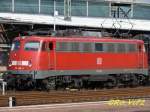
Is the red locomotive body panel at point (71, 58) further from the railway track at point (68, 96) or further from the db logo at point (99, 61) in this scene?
the railway track at point (68, 96)

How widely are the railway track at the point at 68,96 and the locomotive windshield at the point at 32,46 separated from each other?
5.35 m

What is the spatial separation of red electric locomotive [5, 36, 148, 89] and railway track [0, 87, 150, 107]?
500 cm

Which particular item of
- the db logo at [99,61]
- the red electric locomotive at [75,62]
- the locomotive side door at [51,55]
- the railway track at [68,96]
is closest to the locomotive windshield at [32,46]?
the red electric locomotive at [75,62]

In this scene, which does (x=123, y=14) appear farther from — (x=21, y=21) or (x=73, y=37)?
(x=73, y=37)

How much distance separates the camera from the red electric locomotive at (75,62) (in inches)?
1291

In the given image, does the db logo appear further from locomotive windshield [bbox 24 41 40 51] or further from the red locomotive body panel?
locomotive windshield [bbox 24 41 40 51]

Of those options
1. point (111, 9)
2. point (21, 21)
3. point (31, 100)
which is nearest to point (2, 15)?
point (21, 21)

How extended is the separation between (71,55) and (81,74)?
51.5 inches

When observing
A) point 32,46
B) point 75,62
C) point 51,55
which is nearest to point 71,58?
point 75,62

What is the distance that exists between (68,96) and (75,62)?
734 cm

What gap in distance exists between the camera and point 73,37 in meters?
34.4

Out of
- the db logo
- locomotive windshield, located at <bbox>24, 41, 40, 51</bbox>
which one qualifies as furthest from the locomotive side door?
the db logo

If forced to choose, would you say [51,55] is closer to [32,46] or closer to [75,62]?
[32,46]

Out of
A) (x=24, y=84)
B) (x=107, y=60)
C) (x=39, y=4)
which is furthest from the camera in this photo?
(x=39, y=4)
